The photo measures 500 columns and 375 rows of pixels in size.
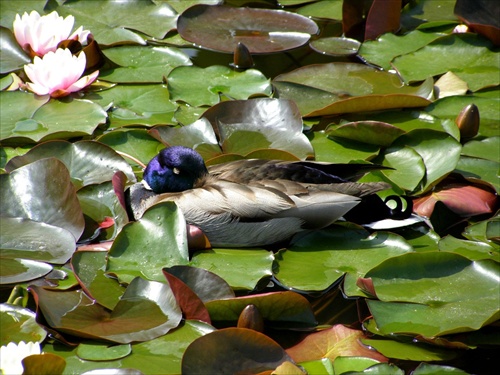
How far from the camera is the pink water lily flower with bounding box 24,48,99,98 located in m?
5.63

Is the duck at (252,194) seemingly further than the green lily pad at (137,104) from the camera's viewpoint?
No

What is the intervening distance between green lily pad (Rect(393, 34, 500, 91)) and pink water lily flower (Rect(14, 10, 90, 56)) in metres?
2.49

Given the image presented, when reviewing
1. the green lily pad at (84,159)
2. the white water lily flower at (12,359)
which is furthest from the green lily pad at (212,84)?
the white water lily flower at (12,359)

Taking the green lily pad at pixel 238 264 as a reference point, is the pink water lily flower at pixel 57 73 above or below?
above

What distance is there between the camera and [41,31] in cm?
600

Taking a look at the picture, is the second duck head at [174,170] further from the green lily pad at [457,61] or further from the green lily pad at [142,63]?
the green lily pad at [457,61]

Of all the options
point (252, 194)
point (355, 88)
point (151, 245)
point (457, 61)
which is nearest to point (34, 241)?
point (151, 245)

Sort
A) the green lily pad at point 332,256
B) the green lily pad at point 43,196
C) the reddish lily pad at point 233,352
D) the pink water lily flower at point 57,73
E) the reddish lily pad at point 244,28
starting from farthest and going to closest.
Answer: the reddish lily pad at point 244,28 < the pink water lily flower at point 57,73 < the green lily pad at point 43,196 < the green lily pad at point 332,256 < the reddish lily pad at point 233,352

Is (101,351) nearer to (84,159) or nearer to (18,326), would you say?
(18,326)

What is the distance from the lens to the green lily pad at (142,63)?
6129 mm

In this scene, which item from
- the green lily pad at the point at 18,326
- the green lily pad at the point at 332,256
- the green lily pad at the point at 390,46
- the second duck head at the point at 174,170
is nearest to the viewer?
the green lily pad at the point at 18,326

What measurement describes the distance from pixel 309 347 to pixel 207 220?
39.5 inches

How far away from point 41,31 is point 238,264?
2635mm

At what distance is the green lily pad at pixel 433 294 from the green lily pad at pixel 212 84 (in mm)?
2114
